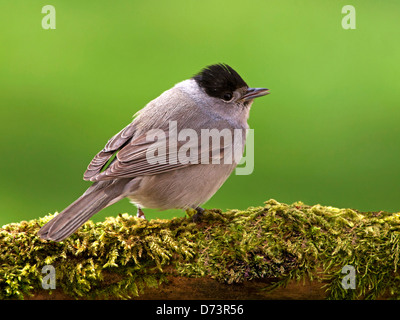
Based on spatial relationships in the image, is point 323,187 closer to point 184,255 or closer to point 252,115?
point 252,115

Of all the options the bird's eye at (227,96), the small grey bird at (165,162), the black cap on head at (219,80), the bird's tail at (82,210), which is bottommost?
the bird's tail at (82,210)

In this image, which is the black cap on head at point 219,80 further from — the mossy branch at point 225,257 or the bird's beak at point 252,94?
the mossy branch at point 225,257

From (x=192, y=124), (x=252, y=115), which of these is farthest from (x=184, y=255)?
(x=252, y=115)

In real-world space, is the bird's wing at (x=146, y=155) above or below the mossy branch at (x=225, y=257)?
above

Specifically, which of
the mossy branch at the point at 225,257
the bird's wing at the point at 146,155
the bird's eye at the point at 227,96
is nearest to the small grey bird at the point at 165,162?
the bird's wing at the point at 146,155

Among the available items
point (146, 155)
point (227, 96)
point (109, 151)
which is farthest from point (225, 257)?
point (227, 96)

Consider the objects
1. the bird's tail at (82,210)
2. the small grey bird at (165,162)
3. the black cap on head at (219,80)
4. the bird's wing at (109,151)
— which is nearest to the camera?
the bird's tail at (82,210)

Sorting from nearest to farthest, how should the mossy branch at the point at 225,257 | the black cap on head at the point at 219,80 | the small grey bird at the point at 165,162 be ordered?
the mossy branch at the point at 225,257 → the small grey bird at the point at 165,162 → the black cap on head at the point at 219,80
